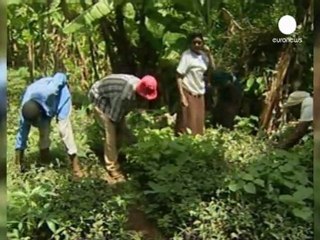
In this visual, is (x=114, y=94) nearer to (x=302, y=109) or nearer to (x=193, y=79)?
(x=193, y=79)

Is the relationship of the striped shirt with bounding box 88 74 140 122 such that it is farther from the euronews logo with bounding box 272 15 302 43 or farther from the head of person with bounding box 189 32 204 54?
the euronews logo with bounding box 272 15 302 43

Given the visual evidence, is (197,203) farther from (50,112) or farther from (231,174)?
(50,112)

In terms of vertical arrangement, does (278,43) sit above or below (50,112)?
above

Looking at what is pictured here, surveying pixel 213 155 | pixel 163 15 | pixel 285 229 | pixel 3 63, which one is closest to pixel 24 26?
pixel 3 63

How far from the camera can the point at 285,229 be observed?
4.16 metres

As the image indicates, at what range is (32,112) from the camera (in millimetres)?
4133

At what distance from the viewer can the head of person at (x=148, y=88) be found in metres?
4.13

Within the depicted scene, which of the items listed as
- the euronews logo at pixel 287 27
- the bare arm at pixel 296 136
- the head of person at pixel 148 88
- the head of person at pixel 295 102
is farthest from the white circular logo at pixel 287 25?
the head of person at pixel 148 88

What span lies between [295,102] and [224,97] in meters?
0.33

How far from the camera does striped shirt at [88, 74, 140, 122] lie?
163 inches

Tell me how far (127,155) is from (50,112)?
0.40 metres

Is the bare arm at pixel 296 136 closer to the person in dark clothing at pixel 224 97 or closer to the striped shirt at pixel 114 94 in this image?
the person in dark clothing at pixel 224 97

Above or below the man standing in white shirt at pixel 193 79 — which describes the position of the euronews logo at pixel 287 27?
above

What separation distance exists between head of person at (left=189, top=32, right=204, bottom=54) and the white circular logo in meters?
0.37
